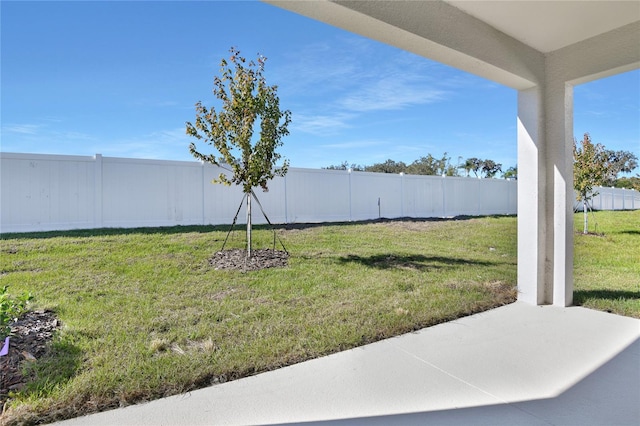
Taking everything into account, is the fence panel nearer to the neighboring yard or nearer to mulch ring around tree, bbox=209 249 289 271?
the neighboring yard

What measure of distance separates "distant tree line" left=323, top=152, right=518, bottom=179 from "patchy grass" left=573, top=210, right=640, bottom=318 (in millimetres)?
13731

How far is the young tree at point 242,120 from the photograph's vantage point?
218 inches

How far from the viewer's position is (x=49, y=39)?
5.05 m

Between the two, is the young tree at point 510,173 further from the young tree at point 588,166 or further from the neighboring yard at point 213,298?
the neighboring yard at point 213,298

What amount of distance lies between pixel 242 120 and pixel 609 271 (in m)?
6.81

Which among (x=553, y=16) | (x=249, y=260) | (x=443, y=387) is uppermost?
(x=553, y=16)

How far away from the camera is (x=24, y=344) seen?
105 inches

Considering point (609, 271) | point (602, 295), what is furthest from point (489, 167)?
point (602, 295)

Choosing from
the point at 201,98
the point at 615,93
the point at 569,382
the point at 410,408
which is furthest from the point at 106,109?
the point at 615,93

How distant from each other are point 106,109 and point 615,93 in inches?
413

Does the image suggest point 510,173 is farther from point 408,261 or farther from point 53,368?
point 53,368

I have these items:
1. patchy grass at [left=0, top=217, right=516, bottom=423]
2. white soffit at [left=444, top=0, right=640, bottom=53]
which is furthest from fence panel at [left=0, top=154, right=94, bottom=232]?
white soffit at [left=444, top=0, right=640, bottom=53]

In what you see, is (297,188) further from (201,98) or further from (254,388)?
(254,388)

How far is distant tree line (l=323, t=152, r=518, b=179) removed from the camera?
82.0ft
